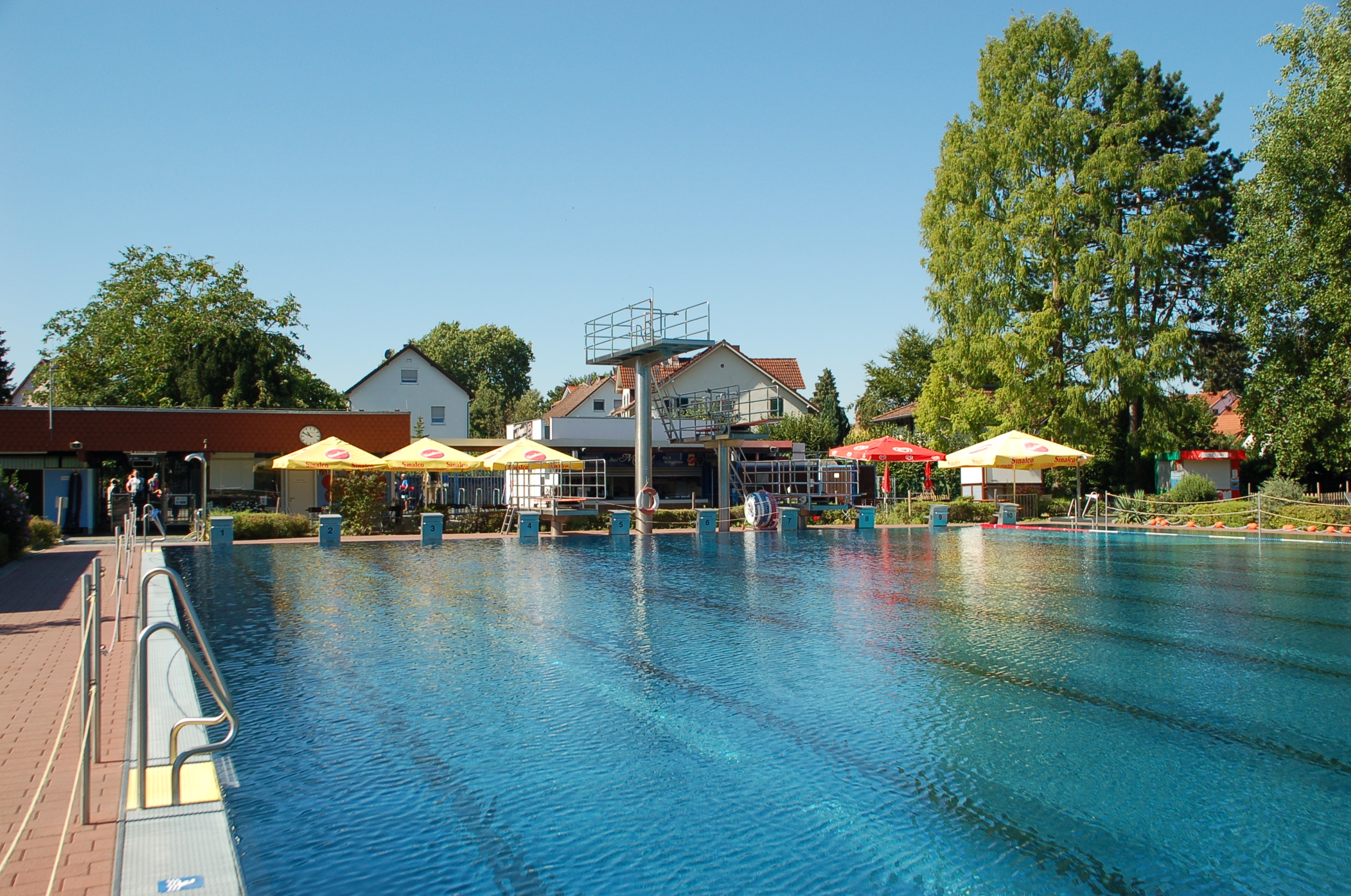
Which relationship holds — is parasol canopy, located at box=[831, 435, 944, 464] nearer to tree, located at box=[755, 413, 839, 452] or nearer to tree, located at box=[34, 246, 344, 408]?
tree, located at box=[755, 413, 839, 452]

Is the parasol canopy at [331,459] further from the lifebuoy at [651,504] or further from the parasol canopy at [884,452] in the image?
the parasol canopy at [884,452]

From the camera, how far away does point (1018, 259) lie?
36344 millimetres

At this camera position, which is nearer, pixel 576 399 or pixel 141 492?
pixel 141 492

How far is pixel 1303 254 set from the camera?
30.8m

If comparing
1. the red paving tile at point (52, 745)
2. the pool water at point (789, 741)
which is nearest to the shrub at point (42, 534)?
the pool water at point (789, 741)

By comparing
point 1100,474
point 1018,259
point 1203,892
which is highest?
point 1018,259

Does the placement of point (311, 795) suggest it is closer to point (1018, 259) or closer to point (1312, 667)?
point (1312, 667)

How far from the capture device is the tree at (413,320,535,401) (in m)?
102

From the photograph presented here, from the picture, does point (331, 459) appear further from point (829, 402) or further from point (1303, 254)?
point (829, 402)

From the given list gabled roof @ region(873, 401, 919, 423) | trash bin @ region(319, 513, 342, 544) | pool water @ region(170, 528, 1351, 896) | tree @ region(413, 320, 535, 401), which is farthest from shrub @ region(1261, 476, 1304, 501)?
tree @ region(413, 320, 535, 401)

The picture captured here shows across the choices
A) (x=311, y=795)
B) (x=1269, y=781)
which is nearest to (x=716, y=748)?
(x=311, y=795)

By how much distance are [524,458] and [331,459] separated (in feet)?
16.8

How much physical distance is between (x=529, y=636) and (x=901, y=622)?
4.58 metres

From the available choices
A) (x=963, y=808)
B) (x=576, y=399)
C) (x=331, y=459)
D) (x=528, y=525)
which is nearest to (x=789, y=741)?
(x=963, y=808)
